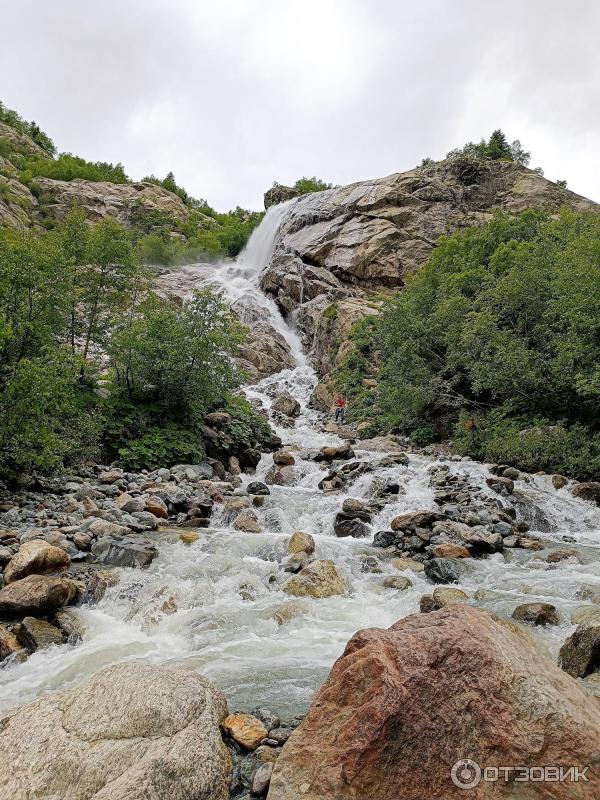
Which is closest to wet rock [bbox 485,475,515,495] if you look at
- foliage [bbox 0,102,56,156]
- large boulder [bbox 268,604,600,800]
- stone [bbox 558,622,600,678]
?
stone [bbox 558,622,600,678]

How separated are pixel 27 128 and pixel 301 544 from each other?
84206 millimetres

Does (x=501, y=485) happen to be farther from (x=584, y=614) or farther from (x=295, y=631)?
(x=295, y=631)

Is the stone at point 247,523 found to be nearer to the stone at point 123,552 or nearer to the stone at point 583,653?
the stone at point 123,552

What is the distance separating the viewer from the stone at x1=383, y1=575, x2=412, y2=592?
8.01 metres

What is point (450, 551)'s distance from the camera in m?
9.49

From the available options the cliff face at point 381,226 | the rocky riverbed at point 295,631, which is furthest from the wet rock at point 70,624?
the cliff face at point 381,226

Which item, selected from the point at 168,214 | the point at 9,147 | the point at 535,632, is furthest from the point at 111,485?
the point at 9,147

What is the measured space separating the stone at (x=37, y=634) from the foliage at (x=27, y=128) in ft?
261

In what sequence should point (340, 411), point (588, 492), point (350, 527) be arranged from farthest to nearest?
point (340, 411)
point (588, 492)
point (350, 527)

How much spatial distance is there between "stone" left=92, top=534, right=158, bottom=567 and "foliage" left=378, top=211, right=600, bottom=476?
1185cm

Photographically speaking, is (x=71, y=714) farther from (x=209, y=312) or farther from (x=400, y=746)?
(x=209, y=312)

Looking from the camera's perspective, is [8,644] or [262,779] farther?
[8,644]

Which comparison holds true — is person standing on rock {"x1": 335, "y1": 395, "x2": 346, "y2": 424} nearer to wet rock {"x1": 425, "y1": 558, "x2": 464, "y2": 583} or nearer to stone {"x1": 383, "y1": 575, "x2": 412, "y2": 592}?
wet rock {"x1": 425, "y1": 558, "x2": 464, "y2": 583}

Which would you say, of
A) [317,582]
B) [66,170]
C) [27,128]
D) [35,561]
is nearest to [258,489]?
[317,582]
